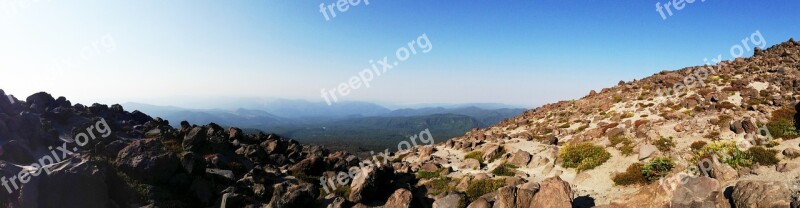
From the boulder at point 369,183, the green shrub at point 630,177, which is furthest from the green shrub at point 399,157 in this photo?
the green shrub at point 630,177

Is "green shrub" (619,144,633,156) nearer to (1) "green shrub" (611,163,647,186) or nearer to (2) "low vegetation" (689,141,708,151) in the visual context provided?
(2) "low vegetation" (689,141,708,151)

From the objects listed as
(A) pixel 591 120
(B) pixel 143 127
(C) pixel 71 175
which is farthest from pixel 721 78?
(B) pixel 143 127

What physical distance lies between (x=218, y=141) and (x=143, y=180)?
13.2m

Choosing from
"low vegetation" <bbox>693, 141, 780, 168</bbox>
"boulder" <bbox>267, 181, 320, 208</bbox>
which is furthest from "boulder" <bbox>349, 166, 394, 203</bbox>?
"low vegetation" <bbox>693, 141, 780, 168</bbox>

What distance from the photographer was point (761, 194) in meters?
15.1

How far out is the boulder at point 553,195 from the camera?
61.2ft

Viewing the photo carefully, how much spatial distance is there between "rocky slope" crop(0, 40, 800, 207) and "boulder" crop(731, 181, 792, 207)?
5cm

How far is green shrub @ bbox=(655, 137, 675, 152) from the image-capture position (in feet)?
89.7

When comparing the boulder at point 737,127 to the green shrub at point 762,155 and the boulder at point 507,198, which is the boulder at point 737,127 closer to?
the green shrub at point 762,155

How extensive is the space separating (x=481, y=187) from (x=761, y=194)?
14.2m

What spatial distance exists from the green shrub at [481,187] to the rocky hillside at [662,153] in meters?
0.08

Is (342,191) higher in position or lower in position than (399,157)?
higher

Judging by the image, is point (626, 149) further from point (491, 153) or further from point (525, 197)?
point (525, 197)

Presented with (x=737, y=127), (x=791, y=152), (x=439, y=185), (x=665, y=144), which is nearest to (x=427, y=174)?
(x=439, y=185)
